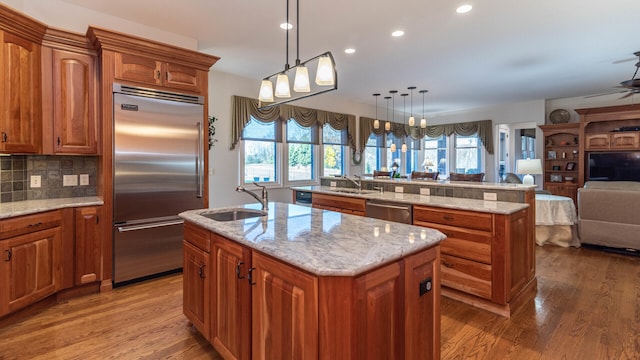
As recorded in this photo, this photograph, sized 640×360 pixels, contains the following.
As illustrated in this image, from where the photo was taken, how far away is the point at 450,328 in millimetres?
2416

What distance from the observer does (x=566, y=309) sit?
2.69 metres

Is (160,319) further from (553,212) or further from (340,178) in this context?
(553,212)

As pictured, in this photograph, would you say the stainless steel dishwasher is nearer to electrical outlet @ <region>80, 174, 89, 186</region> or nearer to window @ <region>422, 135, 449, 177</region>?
electrical outlet @ <region>80, 174, 89, 186</region>

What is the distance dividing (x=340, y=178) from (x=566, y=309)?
3009 millimetres

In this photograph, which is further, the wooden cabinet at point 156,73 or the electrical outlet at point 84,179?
the electrical outlet at point 84,179

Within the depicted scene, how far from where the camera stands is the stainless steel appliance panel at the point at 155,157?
3062mm

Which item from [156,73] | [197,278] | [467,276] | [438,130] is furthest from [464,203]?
[438,130]

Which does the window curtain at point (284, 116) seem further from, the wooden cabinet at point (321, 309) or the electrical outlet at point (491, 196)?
the wooden cabinet at point (321, 309)

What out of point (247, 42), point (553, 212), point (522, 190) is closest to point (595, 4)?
point (522, 190)

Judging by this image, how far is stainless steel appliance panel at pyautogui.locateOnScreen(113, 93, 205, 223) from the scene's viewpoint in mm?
3062

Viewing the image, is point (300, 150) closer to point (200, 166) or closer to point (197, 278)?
point (200, 166)

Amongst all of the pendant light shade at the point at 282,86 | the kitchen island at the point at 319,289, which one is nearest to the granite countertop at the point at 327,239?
the kitchen island at the point at 319,289

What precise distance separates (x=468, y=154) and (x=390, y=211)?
622cm

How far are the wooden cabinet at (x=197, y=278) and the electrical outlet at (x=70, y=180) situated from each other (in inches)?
74.6
